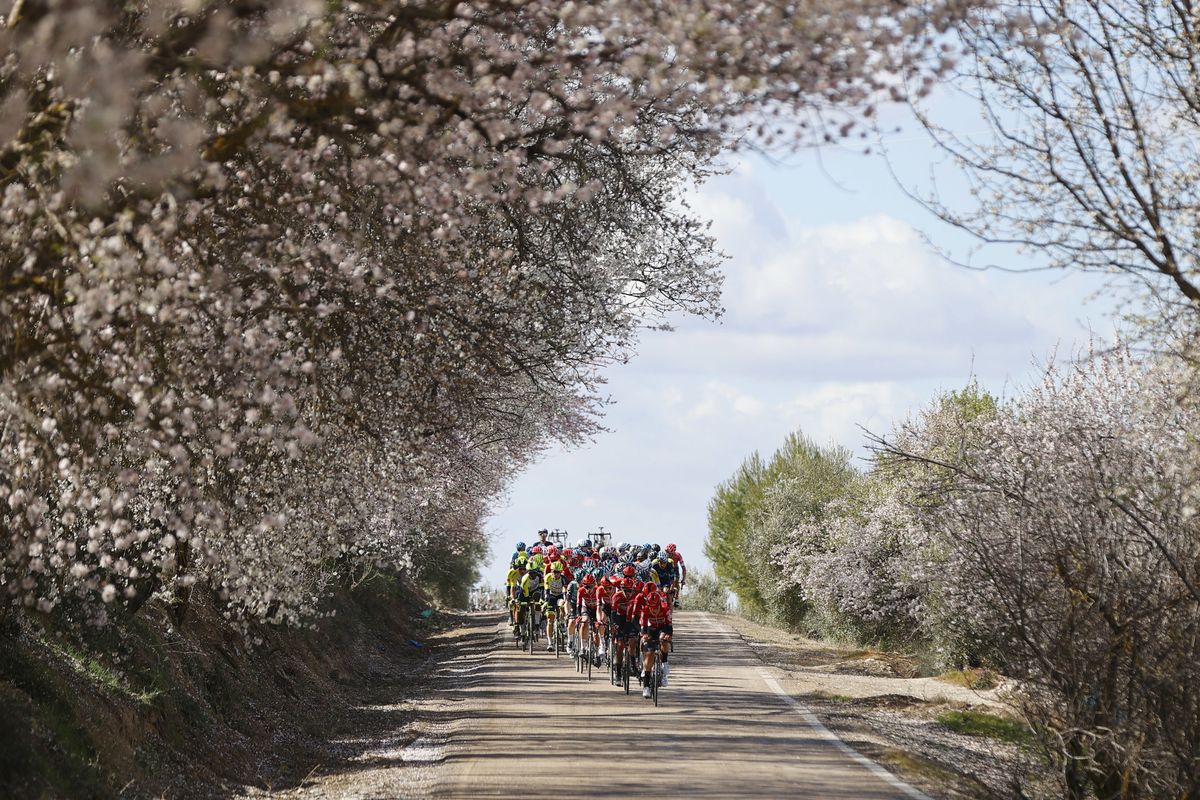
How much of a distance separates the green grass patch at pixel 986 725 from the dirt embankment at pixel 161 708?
818 cm

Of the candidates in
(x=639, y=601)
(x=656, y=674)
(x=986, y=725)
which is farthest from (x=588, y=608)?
(x=986, y=725)

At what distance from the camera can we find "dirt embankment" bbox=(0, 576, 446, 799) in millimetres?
10531

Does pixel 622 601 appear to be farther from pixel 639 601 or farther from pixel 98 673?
pixel 98 673

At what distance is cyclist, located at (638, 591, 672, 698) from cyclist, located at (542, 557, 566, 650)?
707cm

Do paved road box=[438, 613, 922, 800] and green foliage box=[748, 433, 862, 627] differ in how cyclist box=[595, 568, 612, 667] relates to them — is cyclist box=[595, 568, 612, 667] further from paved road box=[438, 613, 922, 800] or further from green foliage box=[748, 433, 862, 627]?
green foliage box=[748, 433, 862, 627]

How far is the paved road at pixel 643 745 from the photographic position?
12.1 metres

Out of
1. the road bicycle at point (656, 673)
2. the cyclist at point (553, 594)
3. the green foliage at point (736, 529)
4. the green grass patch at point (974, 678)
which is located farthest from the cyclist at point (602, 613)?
the green foliage at point (736, 529)

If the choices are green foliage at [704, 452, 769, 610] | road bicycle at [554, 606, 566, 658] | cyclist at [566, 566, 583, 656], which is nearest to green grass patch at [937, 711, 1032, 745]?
cyclist at [566, 566, 583, 656]

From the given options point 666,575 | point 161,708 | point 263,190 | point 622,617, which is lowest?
point 161,708

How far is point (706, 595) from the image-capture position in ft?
231

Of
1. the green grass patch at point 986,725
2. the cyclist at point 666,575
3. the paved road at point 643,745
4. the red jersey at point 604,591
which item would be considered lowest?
the green grass patch at point 986,725

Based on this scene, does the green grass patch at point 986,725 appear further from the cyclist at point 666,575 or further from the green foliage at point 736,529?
the green foliage at point 736,529

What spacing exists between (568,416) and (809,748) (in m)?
9.43

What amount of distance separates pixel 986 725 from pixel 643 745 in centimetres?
594
